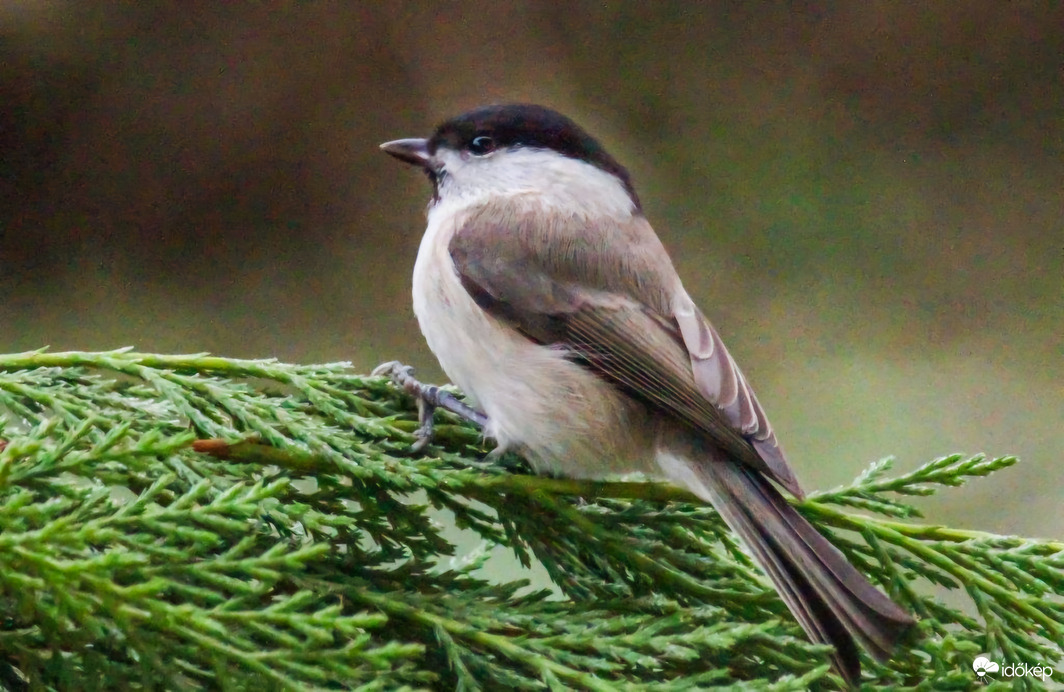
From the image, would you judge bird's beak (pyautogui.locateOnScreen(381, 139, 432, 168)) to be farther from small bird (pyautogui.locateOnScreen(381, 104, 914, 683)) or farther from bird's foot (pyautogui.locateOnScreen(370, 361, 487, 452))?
bird's foot (pyautogui.locateOnScreen(370, 361, 487, 452))

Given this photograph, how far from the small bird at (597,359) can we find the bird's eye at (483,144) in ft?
0.21

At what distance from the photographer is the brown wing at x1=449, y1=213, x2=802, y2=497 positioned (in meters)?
0.83

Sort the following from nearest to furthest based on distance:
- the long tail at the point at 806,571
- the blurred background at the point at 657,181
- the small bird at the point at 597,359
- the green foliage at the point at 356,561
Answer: the green foliage at the point at 356,561 → the long tail at the point at 806,571 → the small bird at the point at 597,359 → the blurred background at the point at 657,181

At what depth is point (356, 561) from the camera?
2.18ft

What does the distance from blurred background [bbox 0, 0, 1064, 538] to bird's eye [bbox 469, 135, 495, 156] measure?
3.95 ft

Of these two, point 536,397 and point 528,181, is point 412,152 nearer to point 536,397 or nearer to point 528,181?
point 528,181

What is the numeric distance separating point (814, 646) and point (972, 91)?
2312mm

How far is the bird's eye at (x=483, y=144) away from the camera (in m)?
1.13

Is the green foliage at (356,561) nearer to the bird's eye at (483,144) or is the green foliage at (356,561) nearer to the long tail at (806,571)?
the long tail at (806,571)

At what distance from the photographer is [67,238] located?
7.86ft

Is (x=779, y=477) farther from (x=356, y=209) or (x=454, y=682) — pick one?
(x=356, y=209)

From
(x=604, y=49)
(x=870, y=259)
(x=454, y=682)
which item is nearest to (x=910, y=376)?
(x=870, y=259)

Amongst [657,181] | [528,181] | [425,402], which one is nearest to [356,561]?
[425,402]

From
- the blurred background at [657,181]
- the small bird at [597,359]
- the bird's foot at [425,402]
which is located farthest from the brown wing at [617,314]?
the blurred background at [657,181]
